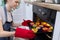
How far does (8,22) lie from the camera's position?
1387 mm

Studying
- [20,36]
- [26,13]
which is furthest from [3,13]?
[26,13]

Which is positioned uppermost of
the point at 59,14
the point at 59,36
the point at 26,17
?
the point at 59,14

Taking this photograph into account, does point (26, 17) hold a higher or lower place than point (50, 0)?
lower

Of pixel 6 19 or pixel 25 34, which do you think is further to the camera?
pixel 6 19

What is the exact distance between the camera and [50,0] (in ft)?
4.09

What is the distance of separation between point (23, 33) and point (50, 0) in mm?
512

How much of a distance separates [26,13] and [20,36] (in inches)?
61.4

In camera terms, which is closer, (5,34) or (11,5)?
(5,34)

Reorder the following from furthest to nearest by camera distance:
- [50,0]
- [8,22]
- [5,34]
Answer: [8,22], [50,0], [5,34]

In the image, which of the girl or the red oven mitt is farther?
the girl

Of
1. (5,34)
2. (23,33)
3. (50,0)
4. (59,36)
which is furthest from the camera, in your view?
(50,0)

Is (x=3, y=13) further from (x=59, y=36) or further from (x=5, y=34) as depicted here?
(x=59, y=36)

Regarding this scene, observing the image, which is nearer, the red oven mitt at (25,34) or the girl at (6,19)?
the red oven mitt at (25,34)

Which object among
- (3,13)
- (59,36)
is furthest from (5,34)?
(59,36)
